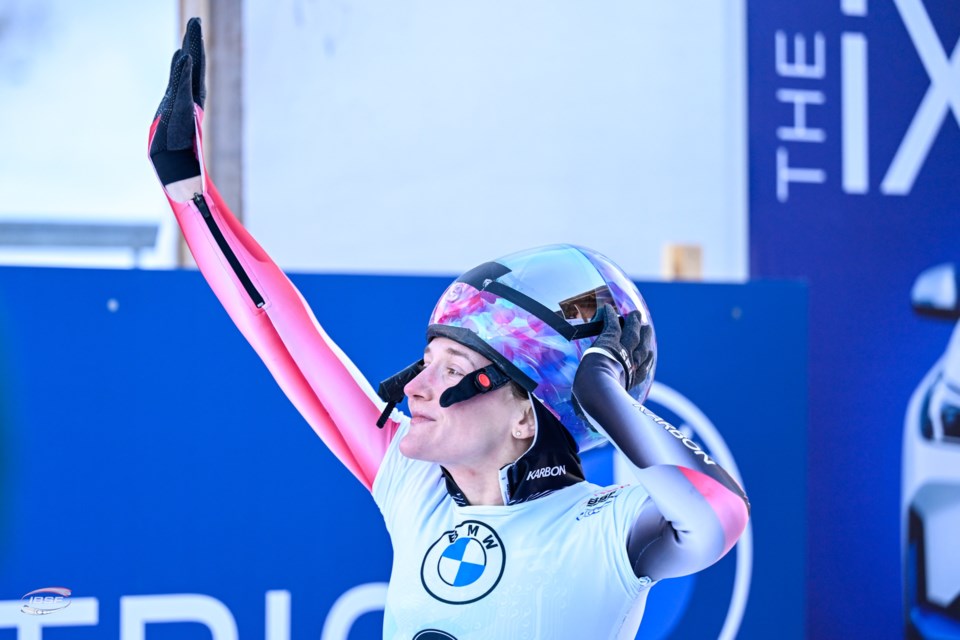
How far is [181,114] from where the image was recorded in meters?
Result: 2.11

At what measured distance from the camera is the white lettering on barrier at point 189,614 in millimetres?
2660

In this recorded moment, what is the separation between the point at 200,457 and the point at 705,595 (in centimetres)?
148

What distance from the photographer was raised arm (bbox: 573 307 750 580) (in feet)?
5.45

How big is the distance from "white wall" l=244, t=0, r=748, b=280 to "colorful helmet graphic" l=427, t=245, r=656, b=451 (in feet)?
7.15

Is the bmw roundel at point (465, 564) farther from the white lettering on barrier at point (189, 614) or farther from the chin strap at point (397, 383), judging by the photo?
the white lettering on barrier at point (189, 614)

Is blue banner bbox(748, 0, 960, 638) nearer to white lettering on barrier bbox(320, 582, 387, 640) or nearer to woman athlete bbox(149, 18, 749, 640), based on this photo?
white lettering on barrier bbox(320, 582, 387, 640)

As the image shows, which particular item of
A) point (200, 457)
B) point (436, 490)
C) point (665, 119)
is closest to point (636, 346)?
point (436, 490)

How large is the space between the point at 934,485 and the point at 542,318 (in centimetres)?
305

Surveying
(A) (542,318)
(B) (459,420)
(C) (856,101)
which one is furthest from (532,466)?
(C) (856,101)

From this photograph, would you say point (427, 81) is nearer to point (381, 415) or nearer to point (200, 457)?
point (200, 457)

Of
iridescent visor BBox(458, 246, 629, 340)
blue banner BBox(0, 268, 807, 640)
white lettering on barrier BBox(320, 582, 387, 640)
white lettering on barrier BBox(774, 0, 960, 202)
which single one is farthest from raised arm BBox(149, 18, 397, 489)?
white lettering on barrier BBox(774, 0, 960, 202)

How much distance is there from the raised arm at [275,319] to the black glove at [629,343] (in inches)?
23.2

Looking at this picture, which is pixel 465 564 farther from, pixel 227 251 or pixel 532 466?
pixel 227 251

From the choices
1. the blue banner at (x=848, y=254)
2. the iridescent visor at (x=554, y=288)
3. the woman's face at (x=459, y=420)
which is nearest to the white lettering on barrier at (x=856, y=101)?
the blue banner at (x=848, y=254)
